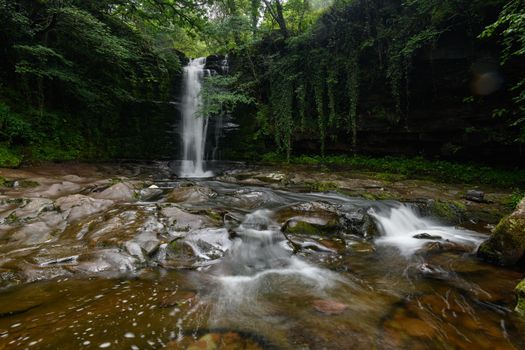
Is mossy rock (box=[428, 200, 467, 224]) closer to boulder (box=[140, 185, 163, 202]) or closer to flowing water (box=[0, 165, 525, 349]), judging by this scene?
flowing water (box=[0, 165, 525, 349])

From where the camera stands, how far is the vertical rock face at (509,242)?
3.44 metres

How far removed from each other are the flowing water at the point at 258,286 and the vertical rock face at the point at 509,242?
0.20m

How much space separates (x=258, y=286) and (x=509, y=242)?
10.7ft

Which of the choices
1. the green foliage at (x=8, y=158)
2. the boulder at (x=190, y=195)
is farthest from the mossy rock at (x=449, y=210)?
the green foliage at (x=8, y=158)

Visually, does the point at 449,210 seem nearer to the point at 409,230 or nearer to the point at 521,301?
the point at 409,230

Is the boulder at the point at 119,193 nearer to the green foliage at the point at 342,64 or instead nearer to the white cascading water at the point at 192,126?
the white cascading water at the point at 192,126

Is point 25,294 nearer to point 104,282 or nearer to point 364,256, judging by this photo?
point 104,282

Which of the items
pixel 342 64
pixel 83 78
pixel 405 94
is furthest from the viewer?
pixel 342 64

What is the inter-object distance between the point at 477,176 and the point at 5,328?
11138 mm

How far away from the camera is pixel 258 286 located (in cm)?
320

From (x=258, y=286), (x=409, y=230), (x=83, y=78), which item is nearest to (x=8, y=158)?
(x=83, y=78)

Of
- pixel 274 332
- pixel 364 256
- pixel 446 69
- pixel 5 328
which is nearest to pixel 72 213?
pixel 5 328

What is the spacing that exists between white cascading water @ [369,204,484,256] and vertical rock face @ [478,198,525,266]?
1.87ft

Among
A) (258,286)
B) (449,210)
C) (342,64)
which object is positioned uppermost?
(342,64)
